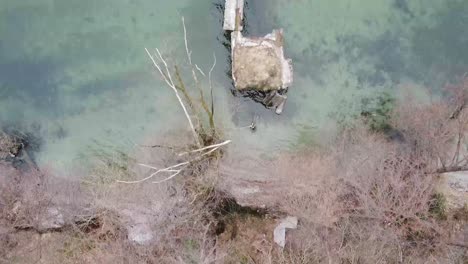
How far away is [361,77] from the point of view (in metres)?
17.8

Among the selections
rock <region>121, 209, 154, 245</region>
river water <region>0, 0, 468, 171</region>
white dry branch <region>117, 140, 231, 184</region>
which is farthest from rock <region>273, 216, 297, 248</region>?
rock <region>121, 209, 154, 245</region>

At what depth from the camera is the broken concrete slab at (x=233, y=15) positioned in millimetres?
17078

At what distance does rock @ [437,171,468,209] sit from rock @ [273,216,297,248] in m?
Result: 4.22

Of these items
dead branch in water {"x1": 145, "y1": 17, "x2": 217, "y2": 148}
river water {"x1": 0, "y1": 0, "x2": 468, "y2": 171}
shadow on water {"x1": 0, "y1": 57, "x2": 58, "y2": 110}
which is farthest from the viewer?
shadow on water {"x1": 0, "y1": 57, "x2": 58, "y2": 110}

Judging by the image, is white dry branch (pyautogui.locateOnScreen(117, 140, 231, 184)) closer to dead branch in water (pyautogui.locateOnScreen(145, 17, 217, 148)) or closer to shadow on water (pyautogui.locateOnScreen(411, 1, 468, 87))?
dead branch in water (pyautogui.locateOnScreen(145, 17, 217, 148))

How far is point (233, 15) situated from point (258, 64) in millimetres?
1591

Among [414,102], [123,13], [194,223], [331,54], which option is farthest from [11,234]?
[414,102]

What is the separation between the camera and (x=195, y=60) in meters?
17.8

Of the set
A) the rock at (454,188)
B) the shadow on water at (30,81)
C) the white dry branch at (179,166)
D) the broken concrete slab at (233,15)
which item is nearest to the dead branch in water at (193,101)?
the white dry branch at (179,166)

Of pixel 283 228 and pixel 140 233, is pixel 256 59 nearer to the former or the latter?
pixel 283 228

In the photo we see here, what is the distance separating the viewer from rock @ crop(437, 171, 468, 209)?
676 inches

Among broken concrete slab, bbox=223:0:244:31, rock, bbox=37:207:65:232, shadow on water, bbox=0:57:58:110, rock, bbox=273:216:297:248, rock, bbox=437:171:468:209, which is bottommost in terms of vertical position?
rock, bbox=37:207:65:232

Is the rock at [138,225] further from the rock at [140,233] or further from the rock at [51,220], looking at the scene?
the rock at [51,220]

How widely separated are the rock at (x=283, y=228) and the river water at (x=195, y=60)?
2.06 m
